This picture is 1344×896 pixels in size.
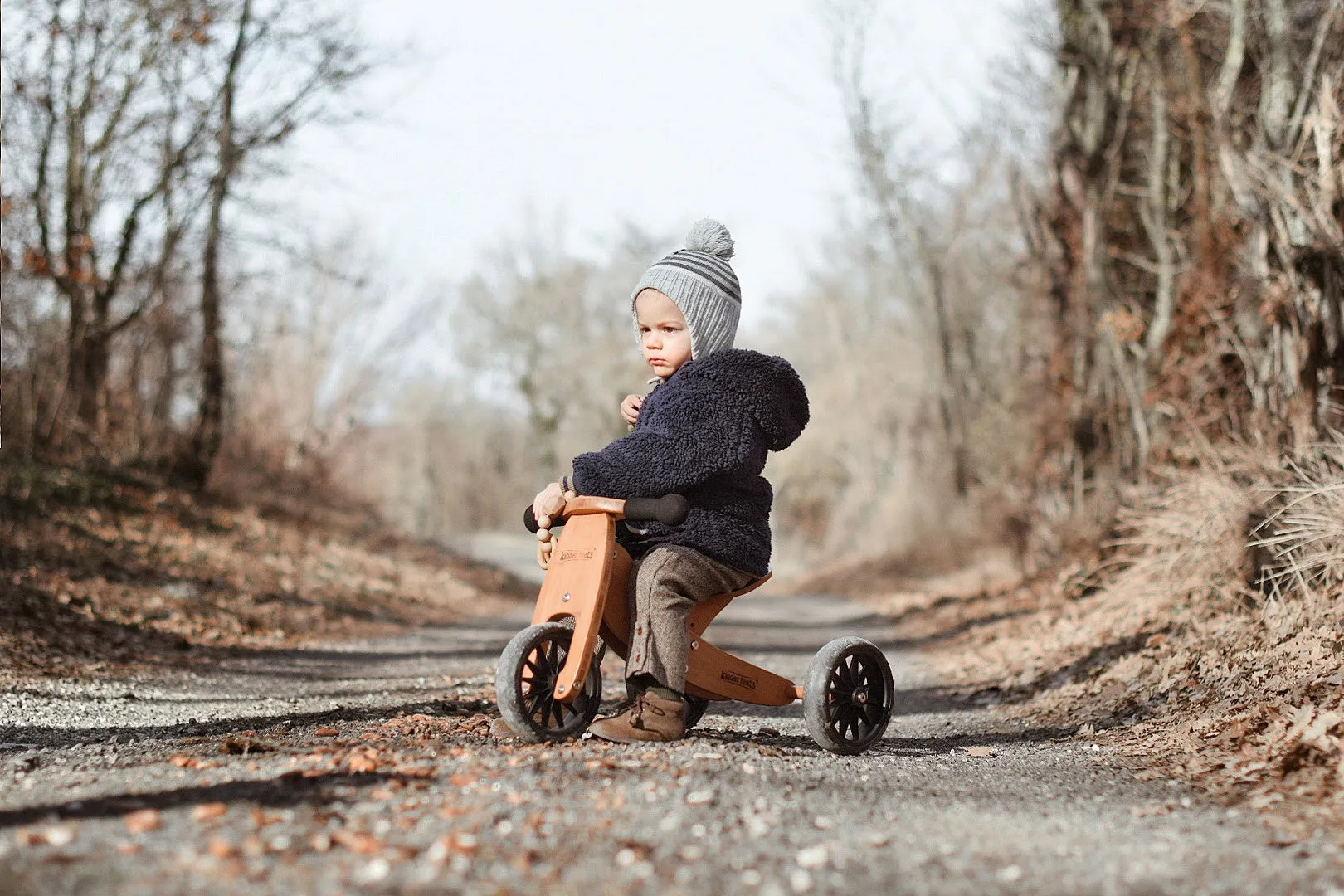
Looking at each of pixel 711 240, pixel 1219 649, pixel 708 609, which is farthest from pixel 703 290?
pixel 1219 649

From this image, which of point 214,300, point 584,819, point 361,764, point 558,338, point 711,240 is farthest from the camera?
point 558,338

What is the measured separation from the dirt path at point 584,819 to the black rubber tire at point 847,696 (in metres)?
0.15

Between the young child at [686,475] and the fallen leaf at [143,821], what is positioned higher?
the young child at [686,475]

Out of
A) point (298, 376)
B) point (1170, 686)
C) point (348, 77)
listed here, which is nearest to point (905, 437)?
point (298, 376)

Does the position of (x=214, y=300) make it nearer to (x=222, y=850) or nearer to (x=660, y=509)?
(x=660, y=509)

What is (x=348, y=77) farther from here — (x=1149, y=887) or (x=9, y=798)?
(x=1149, y=887)

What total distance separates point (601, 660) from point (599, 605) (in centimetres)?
30

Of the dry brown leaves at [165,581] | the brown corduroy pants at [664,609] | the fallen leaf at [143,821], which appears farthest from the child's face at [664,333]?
the dry brown leaves at [165,581]

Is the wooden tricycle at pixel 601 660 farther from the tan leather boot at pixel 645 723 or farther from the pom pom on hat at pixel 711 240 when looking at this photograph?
the pom pom on hat at pixel 711 240

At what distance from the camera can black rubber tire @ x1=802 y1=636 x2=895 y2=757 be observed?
421 cm

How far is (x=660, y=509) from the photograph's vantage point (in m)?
4.00

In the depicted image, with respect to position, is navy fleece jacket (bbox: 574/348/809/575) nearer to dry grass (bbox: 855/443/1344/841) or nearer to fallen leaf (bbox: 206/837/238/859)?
dry grass (bbox: 855/443/1344/841)

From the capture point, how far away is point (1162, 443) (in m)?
9.79

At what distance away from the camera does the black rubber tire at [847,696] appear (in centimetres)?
421
